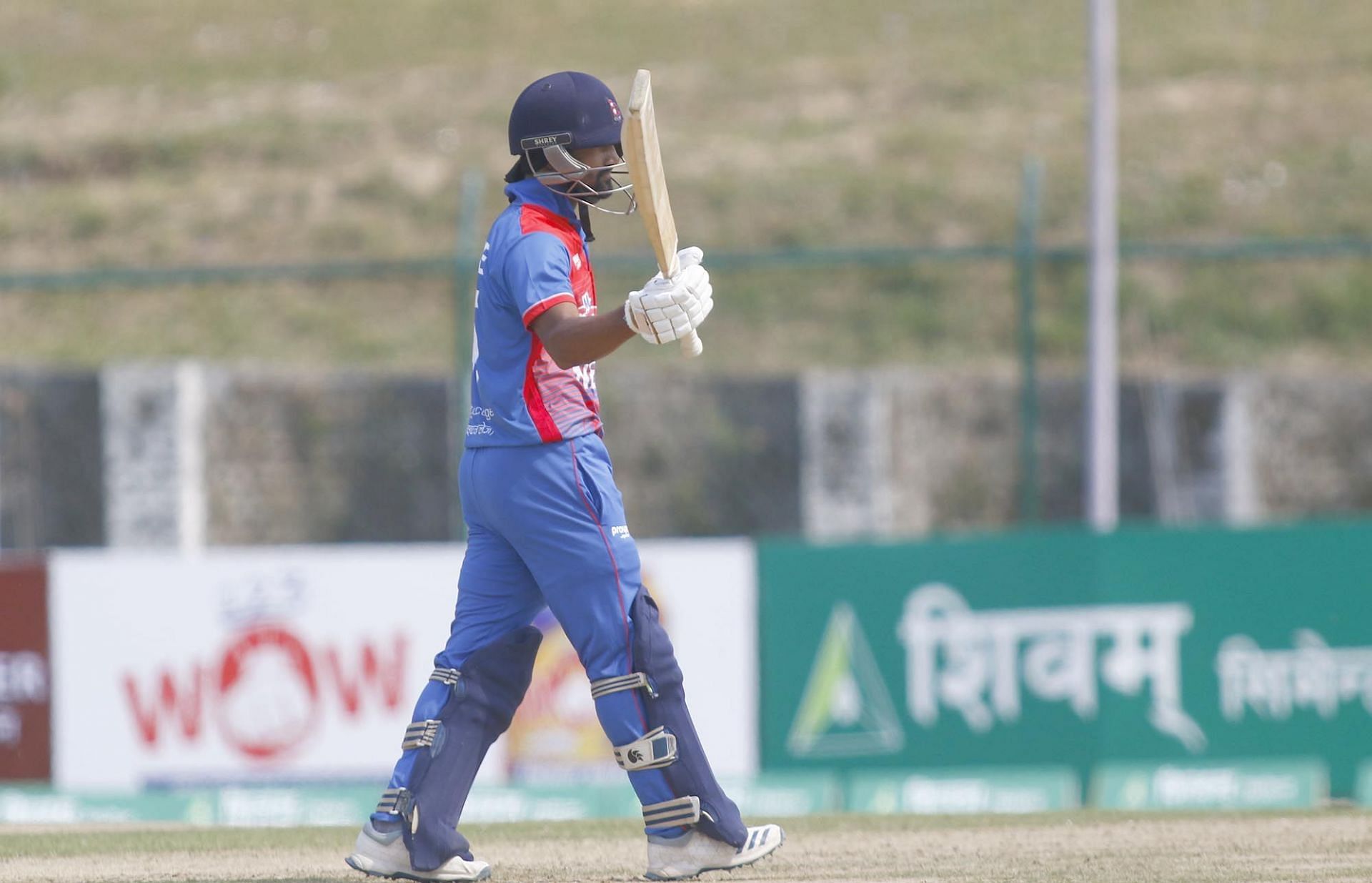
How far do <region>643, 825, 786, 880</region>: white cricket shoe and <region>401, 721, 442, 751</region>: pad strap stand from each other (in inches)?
23.9

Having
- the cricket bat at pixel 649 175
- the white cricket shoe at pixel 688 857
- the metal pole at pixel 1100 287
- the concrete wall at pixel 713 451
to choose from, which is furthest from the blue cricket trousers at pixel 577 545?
the concrete wall at pixel 713 451

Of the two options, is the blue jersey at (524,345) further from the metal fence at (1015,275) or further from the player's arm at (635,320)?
the metal fence at (1015,275)

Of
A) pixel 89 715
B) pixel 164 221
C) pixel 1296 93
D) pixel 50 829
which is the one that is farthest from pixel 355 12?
pixel 50 829

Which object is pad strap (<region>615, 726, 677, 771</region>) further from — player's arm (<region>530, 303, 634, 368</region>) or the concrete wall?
the concrete wall

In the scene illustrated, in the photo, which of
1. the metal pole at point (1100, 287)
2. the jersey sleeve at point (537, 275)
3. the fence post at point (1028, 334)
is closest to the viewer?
the jersey sleeve at point (537, 275)

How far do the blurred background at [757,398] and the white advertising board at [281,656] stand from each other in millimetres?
22

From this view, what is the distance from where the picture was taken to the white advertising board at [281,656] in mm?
9219

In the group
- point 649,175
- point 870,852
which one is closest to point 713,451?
point 870,852

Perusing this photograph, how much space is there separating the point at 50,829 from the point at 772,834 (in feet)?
10.4

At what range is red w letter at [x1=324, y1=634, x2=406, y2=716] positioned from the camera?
30.2 feet

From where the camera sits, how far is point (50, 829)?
6.61 m

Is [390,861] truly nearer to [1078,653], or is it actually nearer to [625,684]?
[625,684]

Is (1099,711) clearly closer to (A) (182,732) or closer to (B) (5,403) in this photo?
(A) (182,732)

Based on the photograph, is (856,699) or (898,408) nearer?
(856,699)
